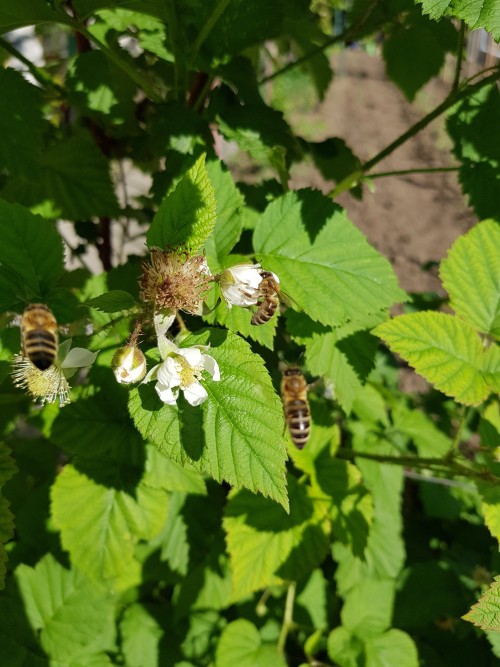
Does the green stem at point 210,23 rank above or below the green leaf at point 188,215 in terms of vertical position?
above

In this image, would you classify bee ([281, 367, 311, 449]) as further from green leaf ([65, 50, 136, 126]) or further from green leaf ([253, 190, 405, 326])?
green leaf ([65, 50, 136, 126])

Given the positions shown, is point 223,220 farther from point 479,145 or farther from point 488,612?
point 488,612

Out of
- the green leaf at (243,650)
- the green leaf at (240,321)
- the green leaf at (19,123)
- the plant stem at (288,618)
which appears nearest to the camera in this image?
the green leaf at (240,321)

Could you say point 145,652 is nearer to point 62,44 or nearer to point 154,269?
point 154,269

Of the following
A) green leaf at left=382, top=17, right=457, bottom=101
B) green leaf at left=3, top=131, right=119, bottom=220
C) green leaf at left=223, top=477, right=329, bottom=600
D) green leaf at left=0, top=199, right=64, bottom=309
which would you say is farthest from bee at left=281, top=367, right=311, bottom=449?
green leaf at left=382, top=17, right=457, bottom=101

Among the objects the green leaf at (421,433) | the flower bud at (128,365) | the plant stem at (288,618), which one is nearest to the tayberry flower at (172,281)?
the flower bud at (128,365)

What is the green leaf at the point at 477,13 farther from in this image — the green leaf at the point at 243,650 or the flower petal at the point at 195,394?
→ the green leaf at the point at 243,650

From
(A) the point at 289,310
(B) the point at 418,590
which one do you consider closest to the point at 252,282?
(A) the point at 289,310
